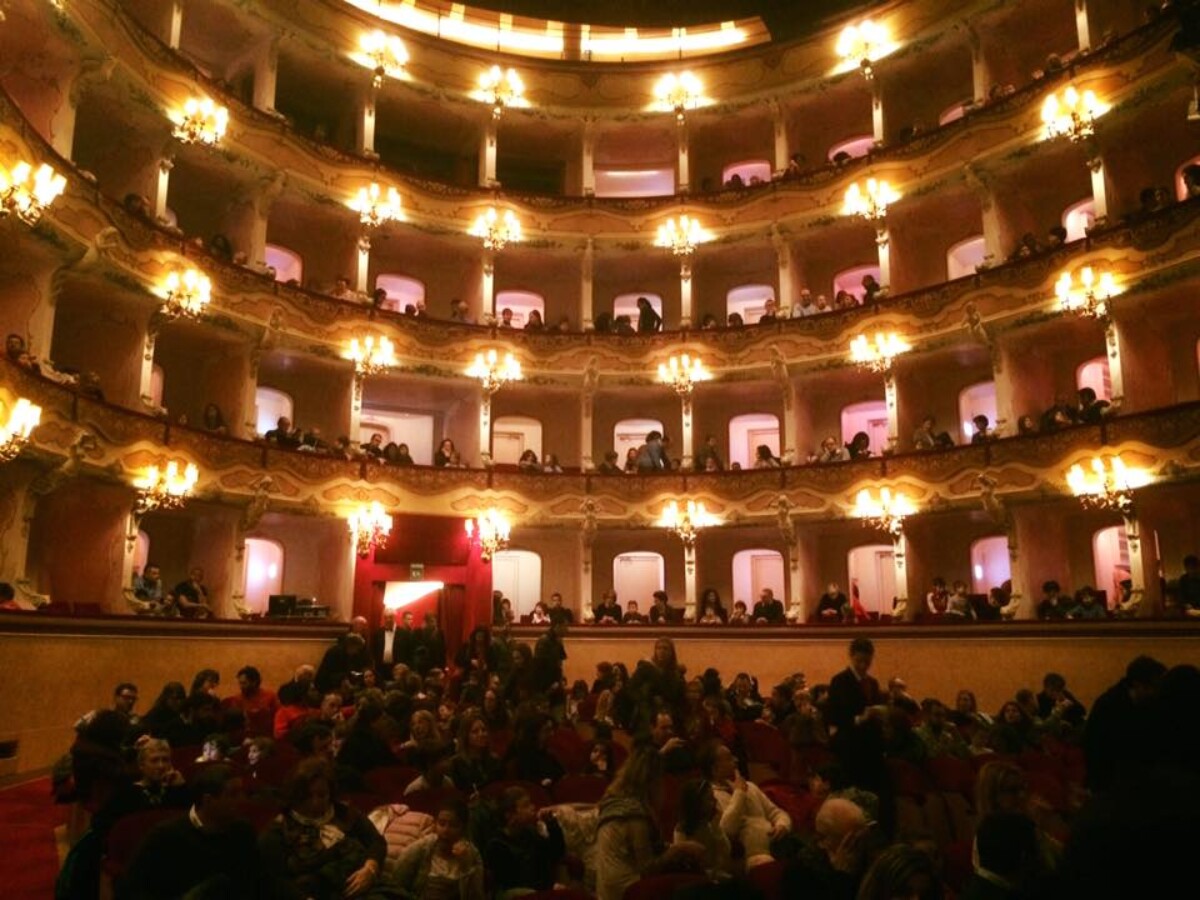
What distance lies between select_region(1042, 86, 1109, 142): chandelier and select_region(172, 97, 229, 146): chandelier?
16.4m

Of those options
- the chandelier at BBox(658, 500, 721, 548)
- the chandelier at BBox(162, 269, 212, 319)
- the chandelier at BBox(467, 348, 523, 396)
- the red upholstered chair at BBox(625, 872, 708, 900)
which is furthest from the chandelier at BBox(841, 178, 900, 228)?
the red upholstered chair at BBox(625, 872, 708, 900)

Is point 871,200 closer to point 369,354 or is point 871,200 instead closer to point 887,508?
point 887,508

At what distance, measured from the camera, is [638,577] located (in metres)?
25.6

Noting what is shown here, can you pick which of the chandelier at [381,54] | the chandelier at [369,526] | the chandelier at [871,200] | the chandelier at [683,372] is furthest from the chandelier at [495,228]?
the chandelier at [871,200]

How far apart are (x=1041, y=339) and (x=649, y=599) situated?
38.2ft

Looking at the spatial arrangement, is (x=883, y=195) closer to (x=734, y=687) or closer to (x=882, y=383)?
(x=882, y=383)

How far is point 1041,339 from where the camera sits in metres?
20.5

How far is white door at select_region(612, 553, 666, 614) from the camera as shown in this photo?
25.5 meters

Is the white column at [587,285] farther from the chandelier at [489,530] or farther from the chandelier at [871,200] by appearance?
the chandelier at [871,200]

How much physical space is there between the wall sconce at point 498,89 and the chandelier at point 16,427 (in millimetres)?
16676

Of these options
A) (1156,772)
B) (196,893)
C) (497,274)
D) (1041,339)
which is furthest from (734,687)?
(497,274)

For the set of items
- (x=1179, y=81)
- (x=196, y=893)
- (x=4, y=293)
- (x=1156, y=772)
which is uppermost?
(x=1179, y=81)

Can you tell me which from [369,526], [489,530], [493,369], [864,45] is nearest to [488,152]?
[493,369]

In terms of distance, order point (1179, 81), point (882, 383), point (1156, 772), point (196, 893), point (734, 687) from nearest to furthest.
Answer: point (1156, 772)
point (196, 893)
point (734, 687)
point (1179, 81)
point (882, 383)
